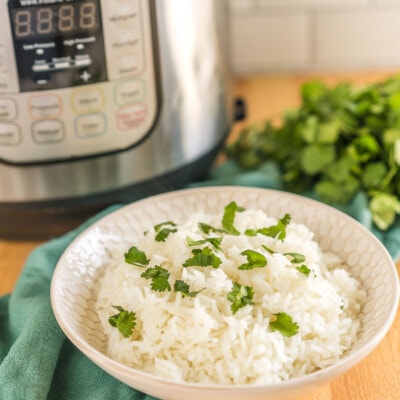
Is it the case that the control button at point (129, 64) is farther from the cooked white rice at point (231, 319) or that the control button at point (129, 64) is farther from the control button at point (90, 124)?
the cooked white rice at point (231, 319)

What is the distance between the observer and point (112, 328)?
69cm

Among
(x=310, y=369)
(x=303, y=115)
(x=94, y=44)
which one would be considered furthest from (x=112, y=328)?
(x=303, y=115)

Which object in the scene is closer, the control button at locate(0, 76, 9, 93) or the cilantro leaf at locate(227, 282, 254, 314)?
the cilantro leaf at locate(227, 282, 254, 314)

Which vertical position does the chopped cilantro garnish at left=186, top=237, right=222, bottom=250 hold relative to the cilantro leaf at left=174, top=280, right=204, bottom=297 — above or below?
above

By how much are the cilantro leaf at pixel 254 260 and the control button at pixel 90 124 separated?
298 millimetres

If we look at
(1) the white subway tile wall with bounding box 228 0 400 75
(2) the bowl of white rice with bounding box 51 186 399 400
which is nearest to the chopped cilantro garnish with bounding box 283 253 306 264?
(2) the bowl of white rice with bounding box 51 186 399 400

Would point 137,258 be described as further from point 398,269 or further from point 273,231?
point 398,269

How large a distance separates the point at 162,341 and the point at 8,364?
0.57 feet

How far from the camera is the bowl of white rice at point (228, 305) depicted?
625 millimetres

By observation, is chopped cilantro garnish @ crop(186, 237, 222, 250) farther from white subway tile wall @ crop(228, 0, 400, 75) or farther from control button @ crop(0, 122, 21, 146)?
white subway tile wall @ crop(228, 0, 400, 75)

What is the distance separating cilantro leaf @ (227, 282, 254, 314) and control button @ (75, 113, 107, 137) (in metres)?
0.32

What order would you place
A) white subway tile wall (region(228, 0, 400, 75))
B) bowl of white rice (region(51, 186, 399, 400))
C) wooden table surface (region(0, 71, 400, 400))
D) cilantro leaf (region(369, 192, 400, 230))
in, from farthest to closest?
1. white subway tile wall (region(228, 0, 400, 75))
2. cilantro leaf (region(369, 192, 400, 230))
3. wooden table surface (region(0, 71, 400, 400))
4. bowl of white rice (region(51, 186, 399, 400))

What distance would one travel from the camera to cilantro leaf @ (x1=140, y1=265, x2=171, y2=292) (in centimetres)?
68

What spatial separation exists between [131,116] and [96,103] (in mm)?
50
